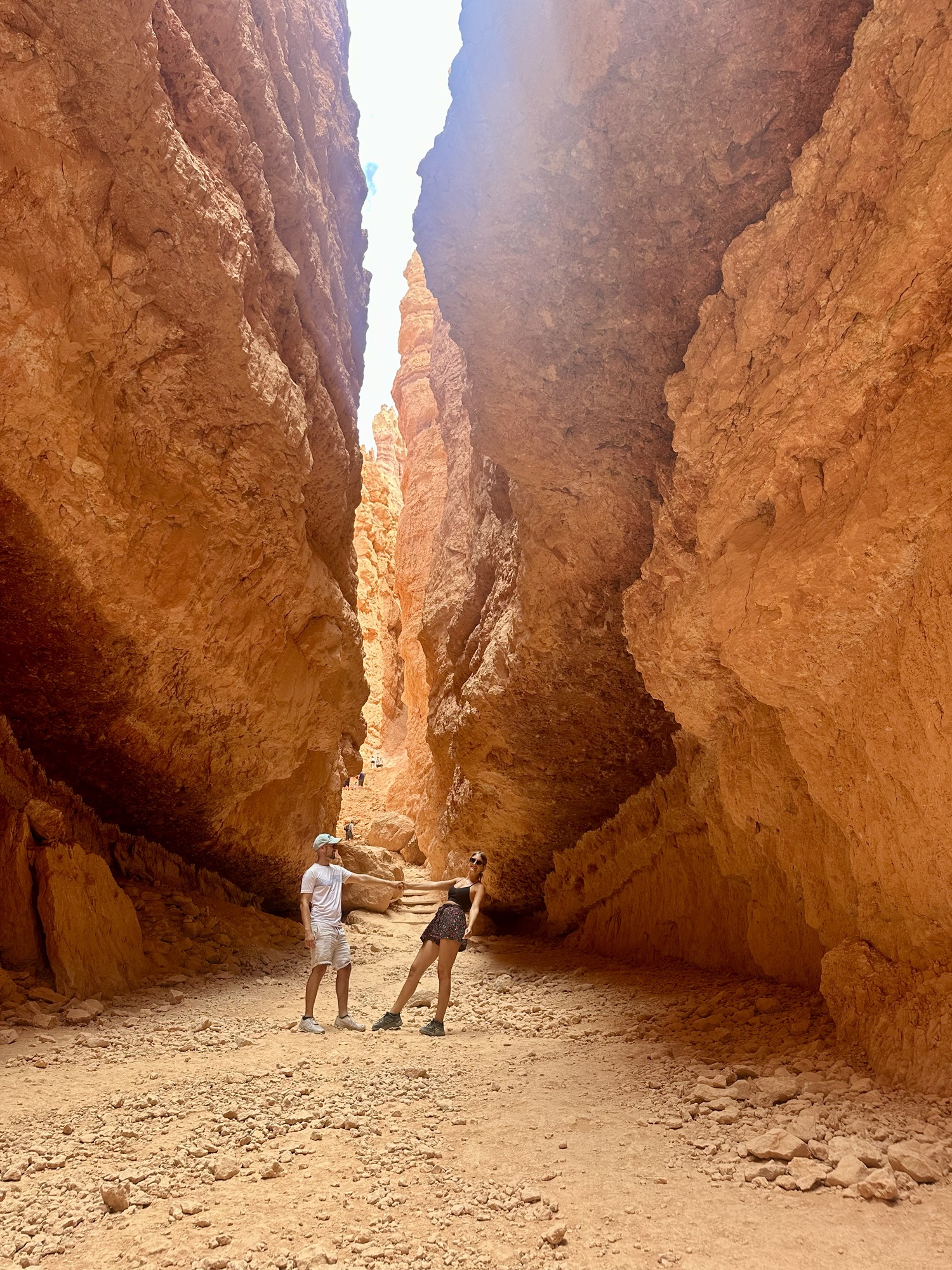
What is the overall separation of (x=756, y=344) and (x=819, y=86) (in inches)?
47.0

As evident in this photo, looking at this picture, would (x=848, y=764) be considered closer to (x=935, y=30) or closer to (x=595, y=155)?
(x=935, y=30)

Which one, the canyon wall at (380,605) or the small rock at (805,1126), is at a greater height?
the canyon wall at (380,605)

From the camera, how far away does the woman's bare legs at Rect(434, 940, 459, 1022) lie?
5.33 metres

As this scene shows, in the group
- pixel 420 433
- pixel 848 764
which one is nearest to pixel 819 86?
pixel 848 764

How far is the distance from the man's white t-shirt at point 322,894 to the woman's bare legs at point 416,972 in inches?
26.7

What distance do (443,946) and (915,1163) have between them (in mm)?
3697

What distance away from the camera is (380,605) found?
33.6 m

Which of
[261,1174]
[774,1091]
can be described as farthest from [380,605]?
[261,1174]

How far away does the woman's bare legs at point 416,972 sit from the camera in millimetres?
5445

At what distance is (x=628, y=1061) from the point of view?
13.8ft

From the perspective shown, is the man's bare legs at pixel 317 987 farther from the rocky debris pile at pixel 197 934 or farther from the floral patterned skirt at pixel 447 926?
the rocky debris pile at pixel 197 934

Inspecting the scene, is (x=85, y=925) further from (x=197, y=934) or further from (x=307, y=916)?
(x=197, y=934)

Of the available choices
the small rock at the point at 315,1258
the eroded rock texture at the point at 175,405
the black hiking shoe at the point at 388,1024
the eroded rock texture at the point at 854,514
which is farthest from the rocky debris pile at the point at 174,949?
the eroded rock texture at the point at 854,514

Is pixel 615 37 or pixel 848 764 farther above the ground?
pixel 615 37
